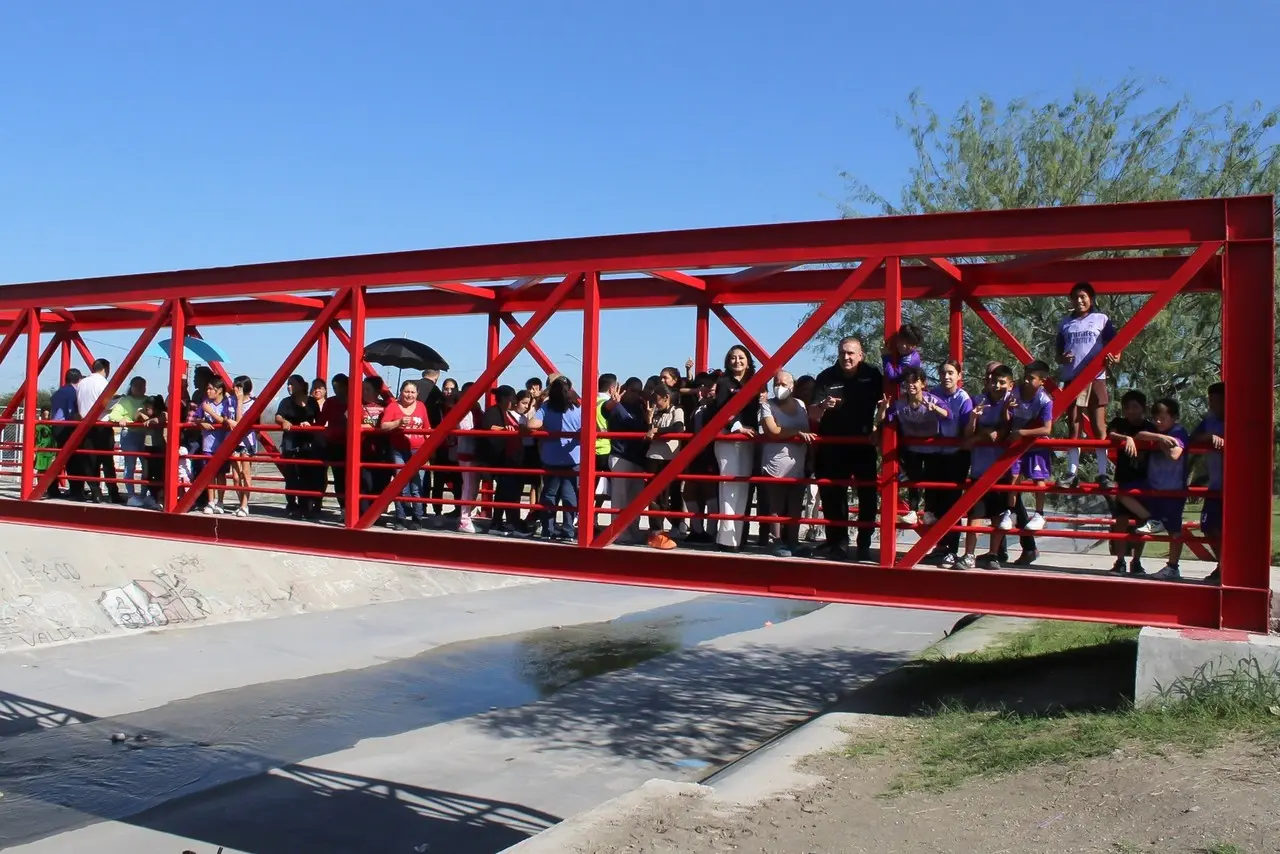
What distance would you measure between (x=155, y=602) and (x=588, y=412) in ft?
52.7

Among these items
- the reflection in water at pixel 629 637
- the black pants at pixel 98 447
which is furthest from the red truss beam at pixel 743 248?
the reflection in water at pixel 629 637

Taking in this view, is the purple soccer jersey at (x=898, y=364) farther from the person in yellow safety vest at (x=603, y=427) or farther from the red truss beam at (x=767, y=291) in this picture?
the person in yellow safety vest at (x=603, y=427)

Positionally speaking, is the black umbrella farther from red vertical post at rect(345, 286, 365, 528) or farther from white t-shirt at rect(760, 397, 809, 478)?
white t-shirt at rect(760, 397, 809, 478)

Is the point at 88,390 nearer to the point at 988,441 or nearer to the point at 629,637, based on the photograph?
the point at 988,441

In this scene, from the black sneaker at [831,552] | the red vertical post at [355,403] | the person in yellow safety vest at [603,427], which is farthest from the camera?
the person in yellow safety vest at [603,427]

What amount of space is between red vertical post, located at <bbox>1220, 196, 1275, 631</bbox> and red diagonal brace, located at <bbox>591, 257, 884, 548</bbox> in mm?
2394

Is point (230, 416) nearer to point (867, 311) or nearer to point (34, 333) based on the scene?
point (34, 333)

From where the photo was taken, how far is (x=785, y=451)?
902 centimetres

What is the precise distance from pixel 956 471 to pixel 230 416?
24.1 feet

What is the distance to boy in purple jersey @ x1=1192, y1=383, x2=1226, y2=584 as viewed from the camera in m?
7.75

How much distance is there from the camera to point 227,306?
13.0 m

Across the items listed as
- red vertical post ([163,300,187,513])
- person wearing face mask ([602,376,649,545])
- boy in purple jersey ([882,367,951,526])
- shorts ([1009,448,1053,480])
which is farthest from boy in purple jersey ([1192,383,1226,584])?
red vertical post ([163,300,187,513])

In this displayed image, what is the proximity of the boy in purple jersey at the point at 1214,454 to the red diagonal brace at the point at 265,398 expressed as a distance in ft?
22.4

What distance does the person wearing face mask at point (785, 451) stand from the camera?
888 cm
